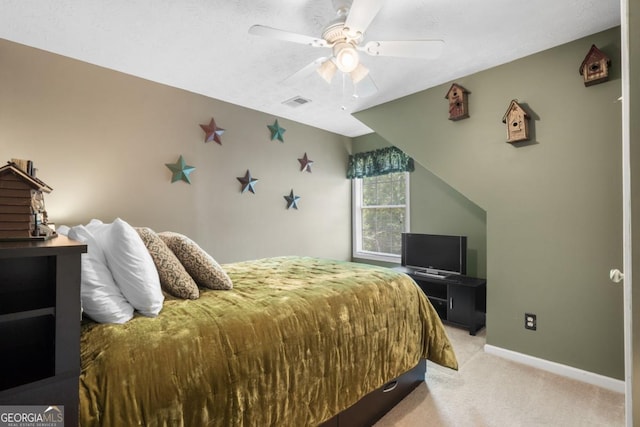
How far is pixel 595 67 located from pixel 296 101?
2.63 meters

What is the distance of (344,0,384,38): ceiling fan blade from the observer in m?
1.55

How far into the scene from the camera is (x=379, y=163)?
4.57 meters

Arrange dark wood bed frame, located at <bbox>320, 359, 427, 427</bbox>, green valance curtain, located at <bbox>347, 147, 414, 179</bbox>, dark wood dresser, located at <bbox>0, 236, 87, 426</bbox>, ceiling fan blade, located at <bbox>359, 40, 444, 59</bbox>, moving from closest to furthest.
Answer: dark wood dresser, located at <bbox>0, 236, 87, 426</bbox> < dark wood bed frame, located at <bbox>320, 359, 427, 427</bbox> < ceiling fan blade, located at <bbox>359, 40, 444, 59</bbox> < green valance curtain, located at <bbox>347, 147, 414, 179</bbox>

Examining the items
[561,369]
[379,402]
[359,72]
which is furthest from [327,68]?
[561,369]

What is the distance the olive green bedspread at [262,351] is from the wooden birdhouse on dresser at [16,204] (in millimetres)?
433

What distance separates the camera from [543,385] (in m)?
2.27

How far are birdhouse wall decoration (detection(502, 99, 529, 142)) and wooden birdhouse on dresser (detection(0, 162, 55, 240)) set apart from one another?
308 centimetres

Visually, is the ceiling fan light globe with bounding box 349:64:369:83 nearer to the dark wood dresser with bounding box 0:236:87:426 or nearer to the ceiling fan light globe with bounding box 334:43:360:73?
the ceiling fan light globe with bounding box 334:43:360:73

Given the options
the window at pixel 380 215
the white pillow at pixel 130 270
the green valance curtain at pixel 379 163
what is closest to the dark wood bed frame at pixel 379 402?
the white pillow at pixel 130 270

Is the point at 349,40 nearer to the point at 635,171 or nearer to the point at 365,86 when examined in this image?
the point at 365,86

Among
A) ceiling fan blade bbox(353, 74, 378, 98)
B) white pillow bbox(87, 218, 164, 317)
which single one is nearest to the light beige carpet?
white pillow bbox(87, 218, 164, 317)

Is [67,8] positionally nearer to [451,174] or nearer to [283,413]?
[283,413]

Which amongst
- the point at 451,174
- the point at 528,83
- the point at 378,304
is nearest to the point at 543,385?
the point at 378,304

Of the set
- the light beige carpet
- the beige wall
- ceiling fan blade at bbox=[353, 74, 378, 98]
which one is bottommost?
the light beige carpet
